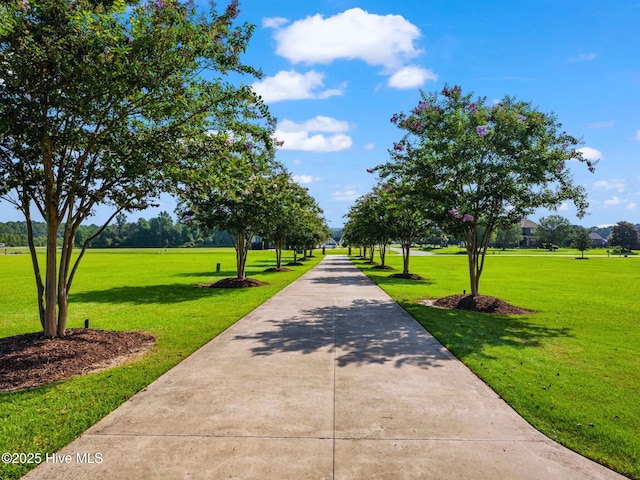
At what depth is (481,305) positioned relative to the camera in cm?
1289

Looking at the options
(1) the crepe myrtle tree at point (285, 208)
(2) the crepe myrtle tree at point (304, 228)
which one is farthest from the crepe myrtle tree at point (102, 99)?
(2) the crepe myrtle tree at point (304, 228)

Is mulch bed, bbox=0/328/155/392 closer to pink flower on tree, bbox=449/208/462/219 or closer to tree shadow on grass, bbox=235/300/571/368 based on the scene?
tree shadow on grass, bbox=235/300/571/368

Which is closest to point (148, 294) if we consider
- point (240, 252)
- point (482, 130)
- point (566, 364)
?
point (240, 252)

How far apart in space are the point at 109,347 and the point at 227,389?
11.4 ft

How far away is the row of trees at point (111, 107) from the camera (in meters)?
5.88

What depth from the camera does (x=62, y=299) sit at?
7906 millimetres

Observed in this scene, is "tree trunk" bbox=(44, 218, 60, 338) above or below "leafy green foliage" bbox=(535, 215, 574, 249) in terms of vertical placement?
below

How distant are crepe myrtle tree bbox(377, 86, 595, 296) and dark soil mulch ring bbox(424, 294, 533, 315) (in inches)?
53.5

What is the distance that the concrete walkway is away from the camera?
11.9 ft

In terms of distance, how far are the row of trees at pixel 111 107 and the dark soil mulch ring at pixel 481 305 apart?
8.57 meters

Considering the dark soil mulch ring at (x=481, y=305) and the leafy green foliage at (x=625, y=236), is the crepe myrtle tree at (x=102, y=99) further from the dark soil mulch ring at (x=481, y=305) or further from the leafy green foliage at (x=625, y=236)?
the leafy green foliage at (x=625, y=236)

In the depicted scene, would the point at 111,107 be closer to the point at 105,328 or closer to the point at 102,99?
the point at 102,99

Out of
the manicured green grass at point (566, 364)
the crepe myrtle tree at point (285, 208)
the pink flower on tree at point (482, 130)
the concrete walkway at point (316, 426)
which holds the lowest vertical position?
the manicured green grass at point (566, 364)

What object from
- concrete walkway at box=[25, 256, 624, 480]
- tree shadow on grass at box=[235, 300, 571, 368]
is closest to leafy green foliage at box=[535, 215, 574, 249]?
tree shadow on grass at box=[235, 300, 571, 368]
